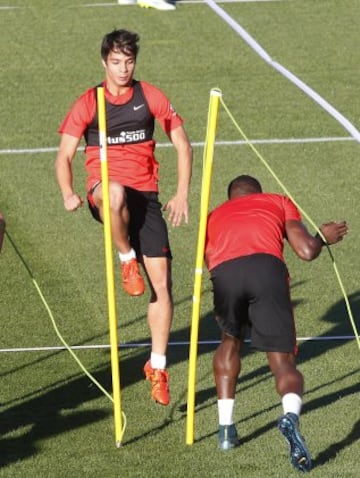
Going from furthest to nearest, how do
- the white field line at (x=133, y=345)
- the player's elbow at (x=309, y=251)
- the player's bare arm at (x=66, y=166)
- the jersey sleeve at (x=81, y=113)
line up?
the white field line at (x=133, y=345), the jersey sleeve at (x=81, y=113), the player's bare arm at (x=66, y=166), the player's elbow at (x=309, y=251)

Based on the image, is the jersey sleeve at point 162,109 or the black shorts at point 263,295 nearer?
the black shorts at point 263,295

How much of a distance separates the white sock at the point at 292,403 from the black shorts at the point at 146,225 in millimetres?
2002

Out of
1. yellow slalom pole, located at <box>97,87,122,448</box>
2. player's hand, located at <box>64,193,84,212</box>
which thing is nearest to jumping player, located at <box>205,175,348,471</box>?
yellow slalom pole, located at <box>97,87,122,448</box>

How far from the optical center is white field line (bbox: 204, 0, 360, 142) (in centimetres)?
2041

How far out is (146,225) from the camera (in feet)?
37.0

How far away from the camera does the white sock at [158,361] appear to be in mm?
11164

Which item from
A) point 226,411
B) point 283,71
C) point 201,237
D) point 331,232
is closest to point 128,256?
point 201,237

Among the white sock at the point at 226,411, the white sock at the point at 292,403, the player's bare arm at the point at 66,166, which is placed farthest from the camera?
the player's bare arm at the point at 66,166

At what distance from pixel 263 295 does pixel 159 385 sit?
1521 mm

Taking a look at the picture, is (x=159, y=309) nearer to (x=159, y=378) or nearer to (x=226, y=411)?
(x=159, y=378)

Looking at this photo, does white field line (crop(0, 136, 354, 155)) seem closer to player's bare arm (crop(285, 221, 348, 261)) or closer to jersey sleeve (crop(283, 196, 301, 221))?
jersey sleeve (crop(283, 196, 301, 221))

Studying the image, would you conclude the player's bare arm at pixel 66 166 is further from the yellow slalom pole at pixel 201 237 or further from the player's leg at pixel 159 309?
the yellow slalom pole at pixel 201 237

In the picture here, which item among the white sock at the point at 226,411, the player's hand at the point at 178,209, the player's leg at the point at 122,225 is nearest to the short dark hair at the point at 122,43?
the player's leg at the point at 122,225

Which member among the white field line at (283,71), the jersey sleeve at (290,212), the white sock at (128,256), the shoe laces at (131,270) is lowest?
the white field line at (283,71)
